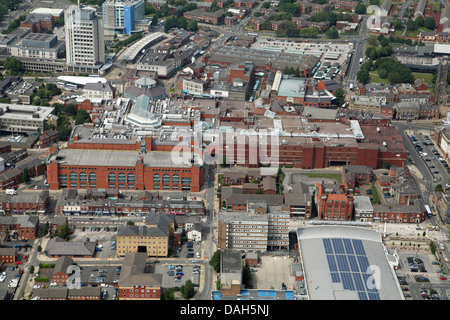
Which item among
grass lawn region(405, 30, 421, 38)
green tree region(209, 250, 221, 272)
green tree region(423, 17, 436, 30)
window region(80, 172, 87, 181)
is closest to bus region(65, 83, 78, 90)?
window region(80, 172, 87, 181)

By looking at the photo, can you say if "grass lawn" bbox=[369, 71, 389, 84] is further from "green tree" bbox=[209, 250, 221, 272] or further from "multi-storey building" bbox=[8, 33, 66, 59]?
"green tree" bbox=[209, 250, 221, 272]

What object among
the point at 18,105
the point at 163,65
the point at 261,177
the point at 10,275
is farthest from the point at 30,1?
the point at 10,275

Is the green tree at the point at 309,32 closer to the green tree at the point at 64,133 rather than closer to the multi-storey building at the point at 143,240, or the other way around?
the green tree at the point at 64,133

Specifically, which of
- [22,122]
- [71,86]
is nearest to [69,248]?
[22,122]

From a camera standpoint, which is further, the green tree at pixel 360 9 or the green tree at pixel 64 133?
the green tree at pixel 360 9

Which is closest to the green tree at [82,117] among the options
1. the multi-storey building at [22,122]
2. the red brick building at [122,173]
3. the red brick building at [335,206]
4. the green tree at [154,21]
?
the multi-storey building at [22,122]

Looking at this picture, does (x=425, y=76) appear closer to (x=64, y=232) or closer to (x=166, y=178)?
(x=166, y=178)
